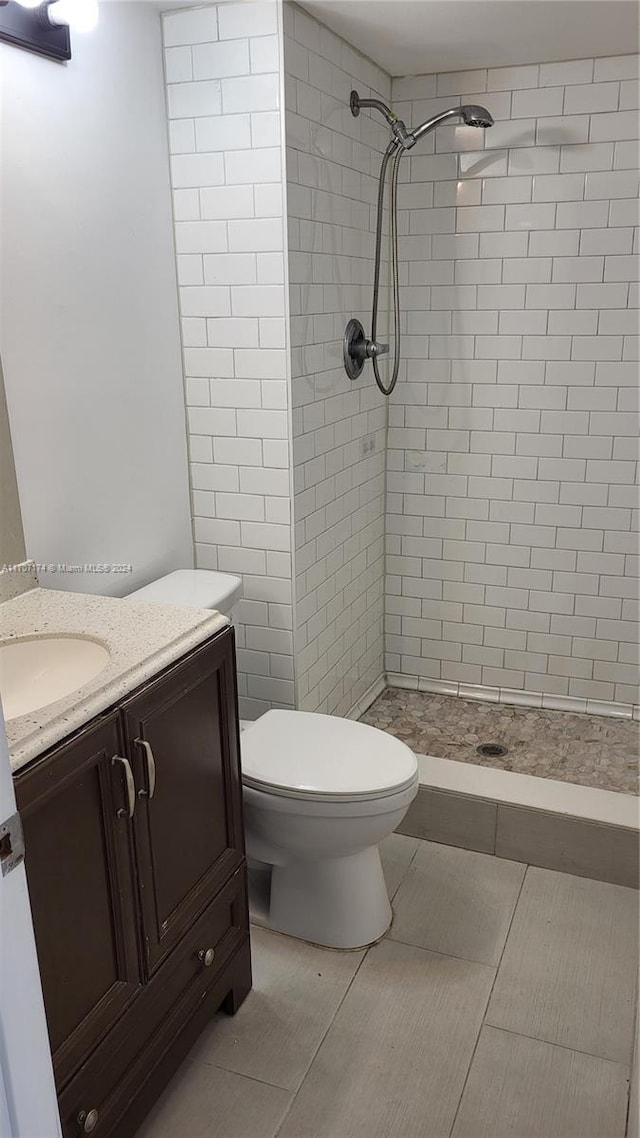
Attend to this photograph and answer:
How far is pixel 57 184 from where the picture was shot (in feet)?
6.26

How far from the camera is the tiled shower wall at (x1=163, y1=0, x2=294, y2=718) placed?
7.22 ft

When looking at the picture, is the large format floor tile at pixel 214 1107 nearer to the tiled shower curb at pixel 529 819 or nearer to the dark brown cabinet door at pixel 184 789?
the dark brown cabinet door at pixel 184 789

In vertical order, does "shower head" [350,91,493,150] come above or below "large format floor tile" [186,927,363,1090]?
above

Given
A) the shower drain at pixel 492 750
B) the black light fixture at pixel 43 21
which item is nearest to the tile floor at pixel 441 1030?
the shower drain at pixel 492 750

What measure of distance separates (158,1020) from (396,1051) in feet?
1.78

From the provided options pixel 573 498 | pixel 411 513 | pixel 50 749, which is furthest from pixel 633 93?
pixel 50 749

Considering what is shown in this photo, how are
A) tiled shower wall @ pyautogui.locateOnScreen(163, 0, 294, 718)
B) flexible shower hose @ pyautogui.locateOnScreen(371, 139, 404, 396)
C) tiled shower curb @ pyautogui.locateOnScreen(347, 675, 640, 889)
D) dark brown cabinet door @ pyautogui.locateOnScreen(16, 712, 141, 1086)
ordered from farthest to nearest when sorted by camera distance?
1. flexible shower hose @ pyautogui.locateOnScreen(371, 139, 404, 396)
2. tiled shower curb @ pyautogui.locateOnScreen(347, 675, 640, 889)
3. tiled shower wall @ pyautogui.locateOnScreen(163, 0, 294, 718)
4. dark brown cabinet door @ pyautogui.locateOnScreen(16, 712, 141, 1086)

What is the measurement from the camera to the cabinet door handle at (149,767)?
1.46m

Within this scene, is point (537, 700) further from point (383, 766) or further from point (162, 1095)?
point (162, 1095)

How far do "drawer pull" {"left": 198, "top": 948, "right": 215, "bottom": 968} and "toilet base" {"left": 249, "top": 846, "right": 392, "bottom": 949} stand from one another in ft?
1.31

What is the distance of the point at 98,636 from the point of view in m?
1.61

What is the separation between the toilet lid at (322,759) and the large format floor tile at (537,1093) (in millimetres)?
586

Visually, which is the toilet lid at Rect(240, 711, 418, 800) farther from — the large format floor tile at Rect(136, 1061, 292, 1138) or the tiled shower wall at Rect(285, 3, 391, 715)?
the large format floor tile at Rect(136, 1061, 292, 1138)

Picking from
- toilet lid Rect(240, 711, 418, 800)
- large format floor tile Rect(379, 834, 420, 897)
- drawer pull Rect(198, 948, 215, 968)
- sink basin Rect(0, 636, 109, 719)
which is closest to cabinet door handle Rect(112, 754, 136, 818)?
sink basin Rect(0, 636, 109, 719)
